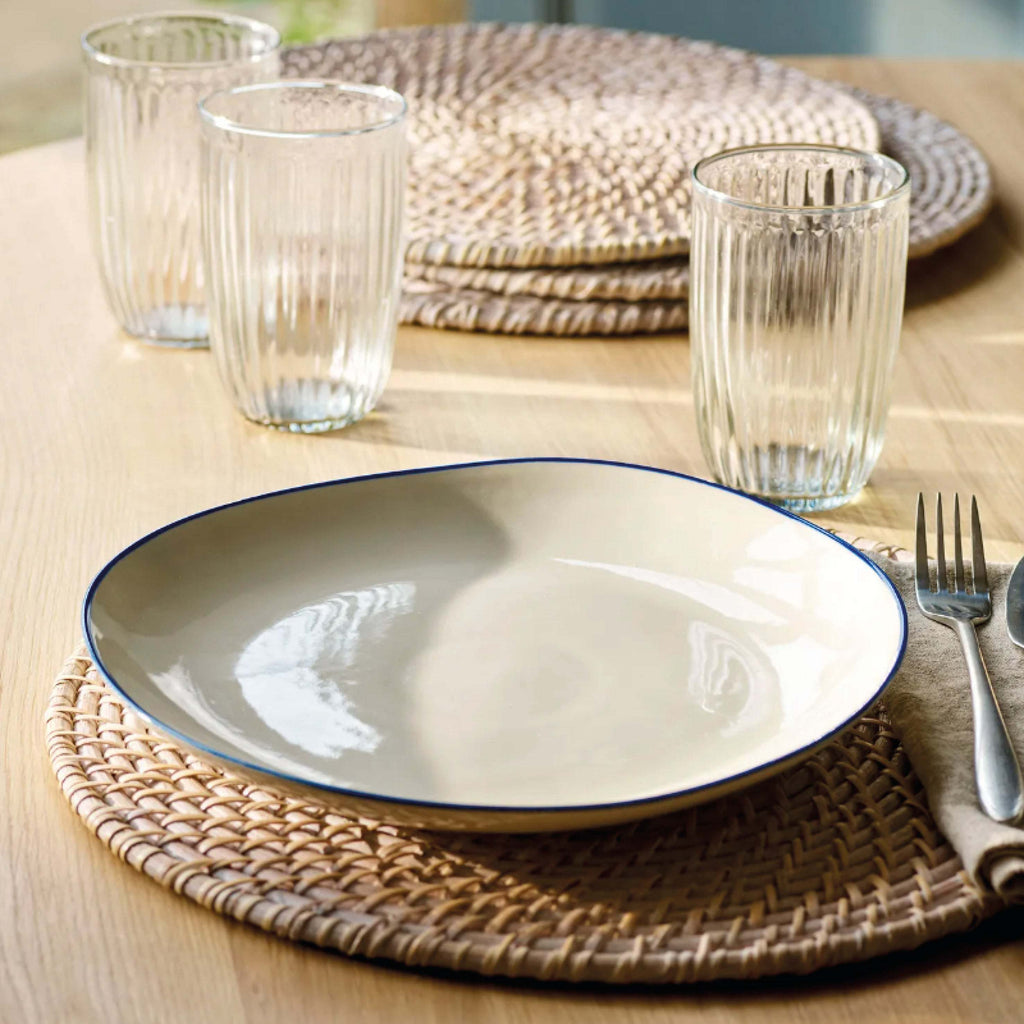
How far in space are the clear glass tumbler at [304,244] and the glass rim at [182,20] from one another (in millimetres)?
87

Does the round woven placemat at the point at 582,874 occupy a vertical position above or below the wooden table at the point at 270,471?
above

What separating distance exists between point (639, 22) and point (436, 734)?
269 centimetres

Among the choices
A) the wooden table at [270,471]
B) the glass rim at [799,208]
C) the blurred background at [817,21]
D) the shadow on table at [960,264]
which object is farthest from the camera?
the blurred background at [817,21]

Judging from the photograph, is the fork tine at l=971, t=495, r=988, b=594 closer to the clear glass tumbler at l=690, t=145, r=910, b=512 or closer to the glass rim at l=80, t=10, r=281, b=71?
the clear glass tumbler at l=690, t=145, r=910, b=512

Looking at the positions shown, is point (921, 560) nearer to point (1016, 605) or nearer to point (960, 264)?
point (1016, 605)

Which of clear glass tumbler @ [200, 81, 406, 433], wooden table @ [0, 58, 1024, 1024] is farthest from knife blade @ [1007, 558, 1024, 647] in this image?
clear glass tumbler @ [200, 81, 406, 433]

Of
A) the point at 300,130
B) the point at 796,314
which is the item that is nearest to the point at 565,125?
the point at 300,130

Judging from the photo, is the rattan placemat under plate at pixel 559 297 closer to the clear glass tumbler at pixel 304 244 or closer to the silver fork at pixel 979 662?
the clear glass tumbler at pixel 304 244

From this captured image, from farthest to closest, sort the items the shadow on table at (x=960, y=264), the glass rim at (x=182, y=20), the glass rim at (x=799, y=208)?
the shadow on table at (x=960, y=264) < the glass rim at (x=182, y=20) < the glass rim at (x=799, y=208)

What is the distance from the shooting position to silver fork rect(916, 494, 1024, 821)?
52 cm

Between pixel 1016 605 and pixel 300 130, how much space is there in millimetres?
528

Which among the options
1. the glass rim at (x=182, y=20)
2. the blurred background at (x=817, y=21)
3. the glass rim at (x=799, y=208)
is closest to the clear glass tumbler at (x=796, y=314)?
the glass rim at (x=799, y=208)

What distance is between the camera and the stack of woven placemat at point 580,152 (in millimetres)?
1030

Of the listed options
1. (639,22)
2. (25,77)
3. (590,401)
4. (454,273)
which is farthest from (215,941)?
(25,77)
